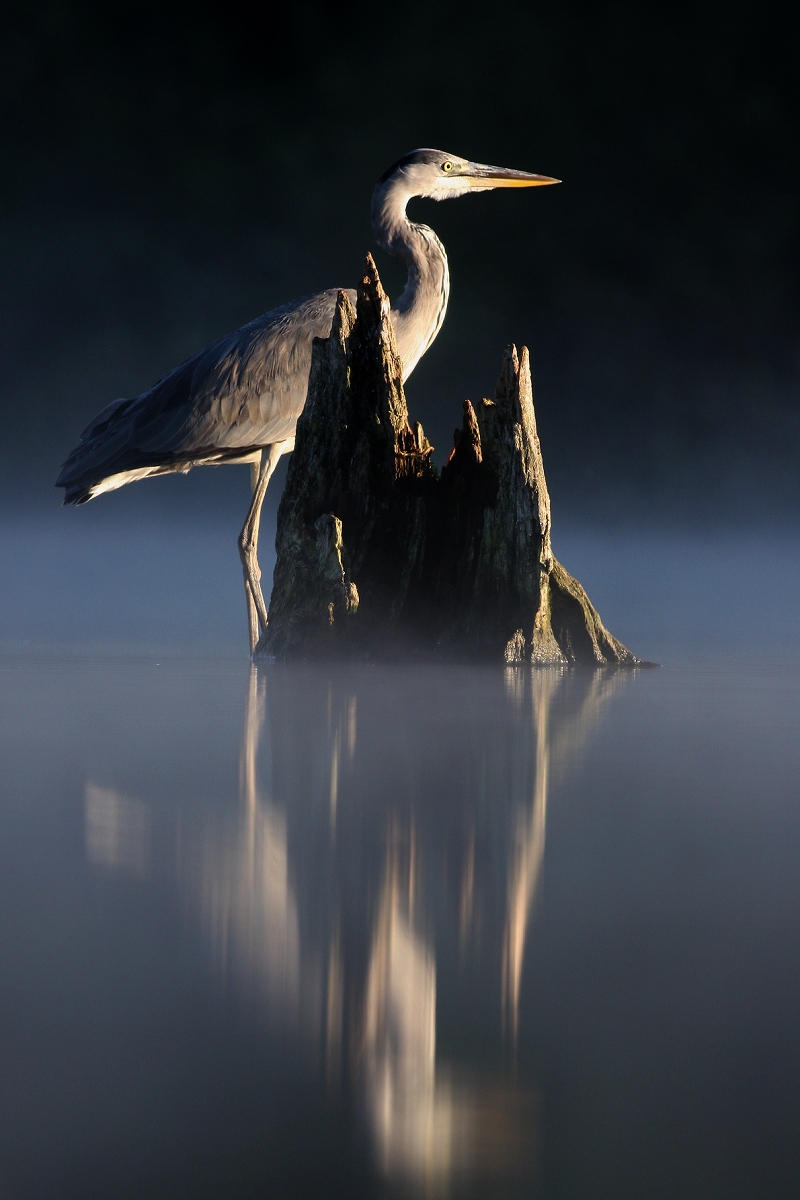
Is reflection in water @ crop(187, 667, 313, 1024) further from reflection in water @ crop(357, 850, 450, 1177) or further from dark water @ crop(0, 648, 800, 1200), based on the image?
reflection in water @ crop(357, 850, 450, 1177)

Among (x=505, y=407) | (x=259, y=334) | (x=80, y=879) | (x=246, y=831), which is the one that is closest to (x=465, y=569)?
(x=505, y=407)

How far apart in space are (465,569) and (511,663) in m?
0.65

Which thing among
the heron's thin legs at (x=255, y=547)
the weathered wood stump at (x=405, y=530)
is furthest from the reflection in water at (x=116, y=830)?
the heron's thin legs at (x=255, y=547)

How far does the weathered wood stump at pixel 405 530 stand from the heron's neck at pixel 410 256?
1.40 metres

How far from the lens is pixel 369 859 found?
6.75 ft

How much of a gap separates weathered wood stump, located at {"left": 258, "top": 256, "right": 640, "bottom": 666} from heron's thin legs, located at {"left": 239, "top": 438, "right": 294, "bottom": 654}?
70cm

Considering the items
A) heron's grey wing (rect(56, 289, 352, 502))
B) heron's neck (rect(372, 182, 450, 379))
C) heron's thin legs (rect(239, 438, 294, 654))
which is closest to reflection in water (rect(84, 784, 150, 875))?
heron's thin legs (rect(239, 438, 294, 654))

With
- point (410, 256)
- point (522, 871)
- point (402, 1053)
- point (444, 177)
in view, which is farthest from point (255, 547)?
point (402, 1053)

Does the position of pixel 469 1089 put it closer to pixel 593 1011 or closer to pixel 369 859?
pixel 593 1011

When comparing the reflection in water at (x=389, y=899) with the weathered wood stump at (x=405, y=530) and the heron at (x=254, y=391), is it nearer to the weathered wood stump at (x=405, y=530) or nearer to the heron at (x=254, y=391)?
the weathered wood stump at (x=405, y=530)

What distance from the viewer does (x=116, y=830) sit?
2252mm

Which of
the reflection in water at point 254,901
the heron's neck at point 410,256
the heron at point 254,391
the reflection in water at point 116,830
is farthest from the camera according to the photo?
the heron's neck at point 410,256

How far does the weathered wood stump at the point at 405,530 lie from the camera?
20.8 feet

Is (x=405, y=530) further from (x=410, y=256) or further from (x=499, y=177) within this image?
A: (x=499, y=177)
